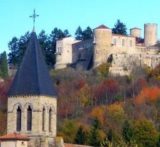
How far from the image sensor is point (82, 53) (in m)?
85.1

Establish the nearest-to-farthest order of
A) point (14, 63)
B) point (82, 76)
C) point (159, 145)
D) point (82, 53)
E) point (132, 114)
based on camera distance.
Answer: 1. point (159, 145)
2. point (132, 114)
3. point (82, 76)
4. point (82, 53)
5. point (14, 63)

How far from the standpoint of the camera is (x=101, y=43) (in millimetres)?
82312

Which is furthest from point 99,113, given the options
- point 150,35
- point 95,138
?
point 150,35

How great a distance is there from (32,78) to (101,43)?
47.0m

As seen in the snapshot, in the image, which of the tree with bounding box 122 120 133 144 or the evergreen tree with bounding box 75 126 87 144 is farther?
the tree with bounding box 122 120 133 144

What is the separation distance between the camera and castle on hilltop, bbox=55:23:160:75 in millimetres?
81125

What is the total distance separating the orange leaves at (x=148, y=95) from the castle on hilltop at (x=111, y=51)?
6.81 m

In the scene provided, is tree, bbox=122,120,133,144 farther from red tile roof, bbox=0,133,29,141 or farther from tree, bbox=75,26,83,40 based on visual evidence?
tree, bbox=75,26,83,40

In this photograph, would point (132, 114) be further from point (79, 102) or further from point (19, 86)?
point (19, 86)

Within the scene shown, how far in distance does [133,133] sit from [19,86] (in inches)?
785

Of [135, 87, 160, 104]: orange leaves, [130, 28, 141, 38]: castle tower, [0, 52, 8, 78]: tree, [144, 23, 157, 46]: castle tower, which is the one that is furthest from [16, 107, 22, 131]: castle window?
[130, 28, 141, 38]: castle tower

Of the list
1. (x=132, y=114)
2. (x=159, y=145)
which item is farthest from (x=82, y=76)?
(x=159, y=145)

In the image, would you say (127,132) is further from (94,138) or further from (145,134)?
(94,138)

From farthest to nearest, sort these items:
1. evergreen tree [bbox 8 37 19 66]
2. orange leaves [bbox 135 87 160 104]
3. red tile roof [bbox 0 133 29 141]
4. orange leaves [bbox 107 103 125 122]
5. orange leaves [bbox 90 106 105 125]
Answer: evergreen tree [bbox 8 37 19 66], orange leaves [bbox 135 87 160 104], orange leaves [bbox 90 106 105 125], orange leaves [bbox 107 103 125 122], red tile roof [bbox 0 133 29 141]
